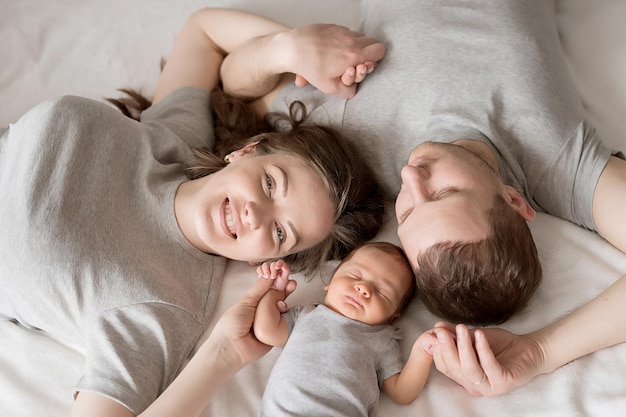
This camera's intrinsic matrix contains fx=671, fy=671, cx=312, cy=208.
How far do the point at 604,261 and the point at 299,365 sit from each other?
0.73 m

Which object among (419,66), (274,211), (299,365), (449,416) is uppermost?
(419,66)

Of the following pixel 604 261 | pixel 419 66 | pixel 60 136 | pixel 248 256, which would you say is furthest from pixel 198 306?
pixel 604 261

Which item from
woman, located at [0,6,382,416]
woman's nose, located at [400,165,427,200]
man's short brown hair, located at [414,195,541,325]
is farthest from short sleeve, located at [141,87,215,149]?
man's short brown hair, located at [414,195,541,325]

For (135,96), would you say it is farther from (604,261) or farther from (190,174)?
(604,261)

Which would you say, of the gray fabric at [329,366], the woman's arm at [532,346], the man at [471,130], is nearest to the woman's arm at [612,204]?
the man at [471,130]

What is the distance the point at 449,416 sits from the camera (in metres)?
1.25

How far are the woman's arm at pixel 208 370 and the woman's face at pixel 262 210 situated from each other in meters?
0.11

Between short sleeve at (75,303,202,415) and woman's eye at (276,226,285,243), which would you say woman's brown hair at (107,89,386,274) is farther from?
short sleeve at (75,303,202,415)

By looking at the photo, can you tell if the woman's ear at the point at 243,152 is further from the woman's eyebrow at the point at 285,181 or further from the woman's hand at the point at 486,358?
the woman's hand at the point at 486,358

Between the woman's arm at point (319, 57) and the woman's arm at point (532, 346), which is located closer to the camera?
the woman's arm at point (532, 346)

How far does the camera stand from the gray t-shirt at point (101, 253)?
4.25 feet

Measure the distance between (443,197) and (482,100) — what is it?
36 centimetres

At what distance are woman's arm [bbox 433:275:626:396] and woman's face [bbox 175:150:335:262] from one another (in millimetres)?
366

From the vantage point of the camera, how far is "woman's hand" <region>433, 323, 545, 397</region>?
1.19 metres
